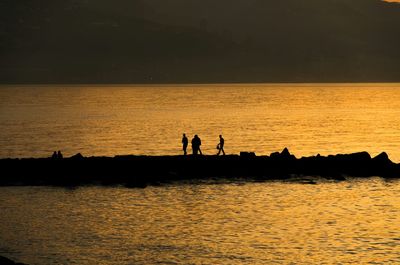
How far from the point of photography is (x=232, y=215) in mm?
45031

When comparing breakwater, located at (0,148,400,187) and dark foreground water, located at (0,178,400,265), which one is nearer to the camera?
dark foreground water, located at (0,178,400,265)

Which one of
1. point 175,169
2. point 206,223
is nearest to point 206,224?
point 206,223

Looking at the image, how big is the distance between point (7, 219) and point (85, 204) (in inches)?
236

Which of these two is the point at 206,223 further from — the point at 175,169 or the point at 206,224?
the point at 175,169

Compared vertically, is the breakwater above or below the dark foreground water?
above

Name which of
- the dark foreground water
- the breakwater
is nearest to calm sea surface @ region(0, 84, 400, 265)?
the dark foreground water

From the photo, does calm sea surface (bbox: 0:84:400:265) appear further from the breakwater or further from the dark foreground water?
the breakwater

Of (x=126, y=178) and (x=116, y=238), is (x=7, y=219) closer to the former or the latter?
(x=116, y=238)

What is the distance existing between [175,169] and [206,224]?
14857 millimetres

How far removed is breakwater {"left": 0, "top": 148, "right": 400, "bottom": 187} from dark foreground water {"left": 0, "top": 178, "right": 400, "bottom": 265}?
2094mm

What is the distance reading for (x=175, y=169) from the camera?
57.0 meters

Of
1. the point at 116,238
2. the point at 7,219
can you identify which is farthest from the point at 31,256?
the point at 7,219

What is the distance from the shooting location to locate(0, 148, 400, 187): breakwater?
55.3 m

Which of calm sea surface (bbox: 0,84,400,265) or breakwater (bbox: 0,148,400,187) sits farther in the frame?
breakwater (bbox: 0,148,400,187)
